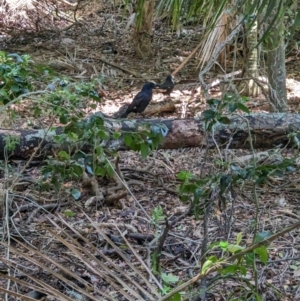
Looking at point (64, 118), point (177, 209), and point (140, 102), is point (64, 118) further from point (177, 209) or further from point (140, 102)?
point (140, 102)

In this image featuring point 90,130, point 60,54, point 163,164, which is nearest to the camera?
point 90,130

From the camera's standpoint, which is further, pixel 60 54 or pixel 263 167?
pixel 60 54

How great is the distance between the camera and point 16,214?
111 inches

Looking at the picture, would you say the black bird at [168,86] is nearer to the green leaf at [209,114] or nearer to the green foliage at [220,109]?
the green foliage at [220,109]

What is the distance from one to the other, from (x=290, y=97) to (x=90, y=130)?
367 cm

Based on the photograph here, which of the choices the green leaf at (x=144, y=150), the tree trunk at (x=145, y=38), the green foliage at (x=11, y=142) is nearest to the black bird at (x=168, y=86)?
the tree trunk at (x=145, y=38)

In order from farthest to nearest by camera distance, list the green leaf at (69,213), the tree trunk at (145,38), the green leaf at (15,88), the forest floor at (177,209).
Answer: the tree trunk at (145,38), the green leaf at (69,213), the green leaf at (15,88), the forest floor at (177,209)

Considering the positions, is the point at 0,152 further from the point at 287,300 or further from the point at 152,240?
the point at 287,300

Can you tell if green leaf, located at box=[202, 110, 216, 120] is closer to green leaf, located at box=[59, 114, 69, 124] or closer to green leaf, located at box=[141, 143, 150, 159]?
green leaf, located at box=[141, 143, 150, 159]

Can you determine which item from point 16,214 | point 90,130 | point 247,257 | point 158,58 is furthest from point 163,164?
point 158,58

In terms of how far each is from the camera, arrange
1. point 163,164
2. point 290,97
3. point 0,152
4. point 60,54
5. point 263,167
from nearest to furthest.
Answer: point 263,167 → point 0,152 → point 163,164 → point 290,97 → point 60,54

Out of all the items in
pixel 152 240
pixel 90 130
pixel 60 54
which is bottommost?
pixel 60 54

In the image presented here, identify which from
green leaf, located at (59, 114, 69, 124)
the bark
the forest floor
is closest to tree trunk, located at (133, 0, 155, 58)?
the forest floor

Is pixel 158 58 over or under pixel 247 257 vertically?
under
